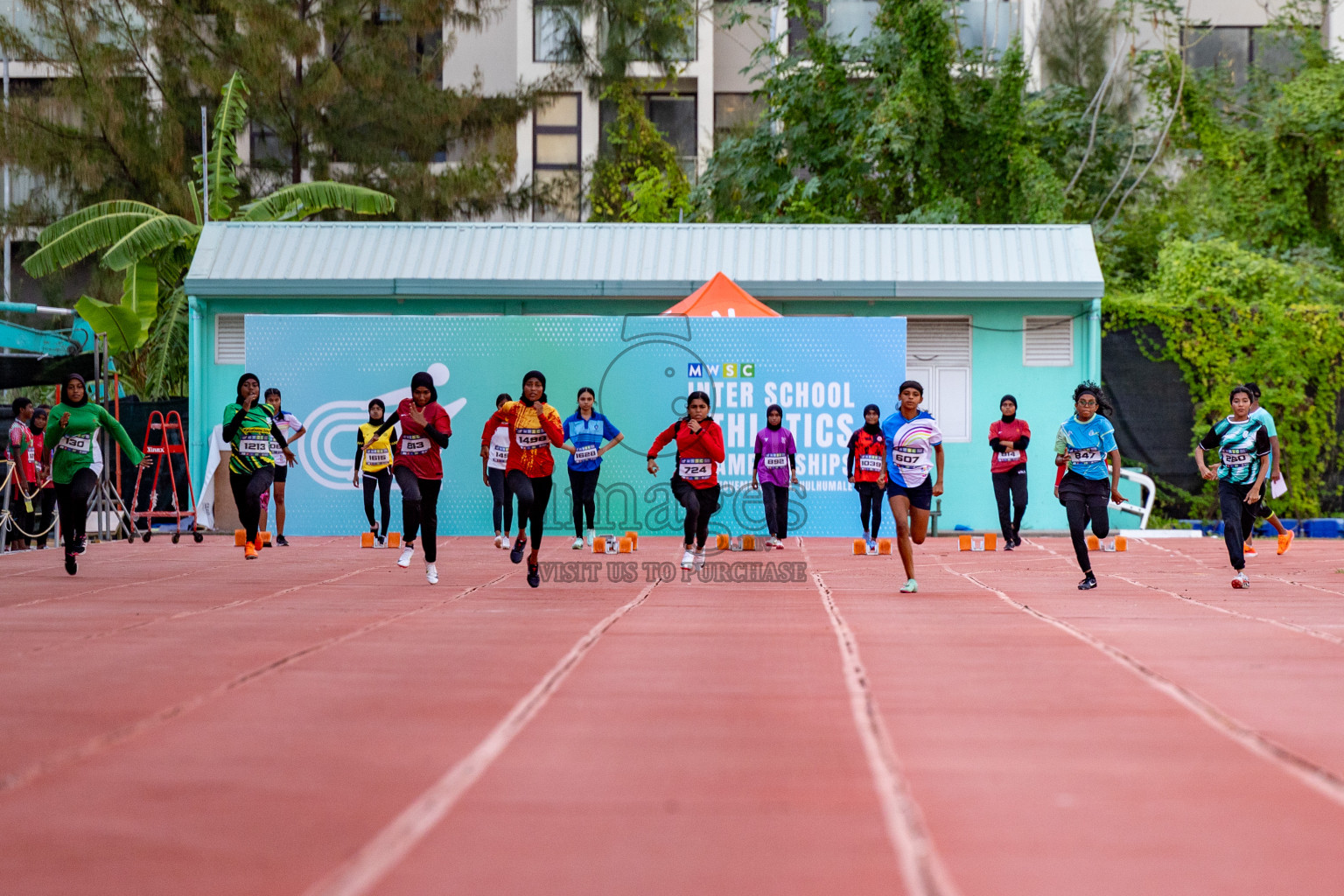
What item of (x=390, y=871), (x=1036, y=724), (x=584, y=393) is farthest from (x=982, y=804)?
(x=584, y=393)

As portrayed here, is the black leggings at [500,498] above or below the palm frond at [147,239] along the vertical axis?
below

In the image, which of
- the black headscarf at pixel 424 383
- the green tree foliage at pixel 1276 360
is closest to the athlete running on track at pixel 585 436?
the black headscarf at pixel 424 383

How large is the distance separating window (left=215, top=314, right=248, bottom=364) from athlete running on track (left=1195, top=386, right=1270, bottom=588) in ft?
49.7

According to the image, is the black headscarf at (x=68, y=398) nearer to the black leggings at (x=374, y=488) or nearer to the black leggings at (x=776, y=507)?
the black leggings at (x=374, y=488)

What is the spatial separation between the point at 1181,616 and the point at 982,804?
6.18 metres

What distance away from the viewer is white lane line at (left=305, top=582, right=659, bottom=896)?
13.2 feet

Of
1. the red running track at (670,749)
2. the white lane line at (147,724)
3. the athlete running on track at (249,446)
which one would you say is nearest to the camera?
the red running track at (670,749)

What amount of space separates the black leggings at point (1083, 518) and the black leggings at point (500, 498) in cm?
673

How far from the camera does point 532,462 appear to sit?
12.4 metres

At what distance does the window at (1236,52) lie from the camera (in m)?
36.1

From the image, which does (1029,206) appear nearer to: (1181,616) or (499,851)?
(1181,616)

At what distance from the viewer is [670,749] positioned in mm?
5750

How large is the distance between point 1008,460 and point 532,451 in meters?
7.38

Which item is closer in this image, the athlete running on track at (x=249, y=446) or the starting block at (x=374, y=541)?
the athlete running on track at (x=249, y=446)
